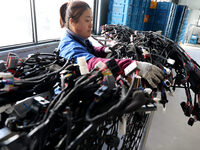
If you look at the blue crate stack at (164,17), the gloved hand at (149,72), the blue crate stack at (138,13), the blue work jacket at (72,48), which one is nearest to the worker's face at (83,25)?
the blue work jacket at (72,48)

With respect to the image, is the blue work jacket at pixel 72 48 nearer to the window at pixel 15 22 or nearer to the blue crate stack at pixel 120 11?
the window at pixel 15 22

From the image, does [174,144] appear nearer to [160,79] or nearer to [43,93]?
[160,79]

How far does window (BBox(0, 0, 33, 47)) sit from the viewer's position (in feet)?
5.18

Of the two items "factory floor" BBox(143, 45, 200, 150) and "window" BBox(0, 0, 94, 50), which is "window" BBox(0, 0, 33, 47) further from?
"factory floor" BBox(143, 45, 200, 150)

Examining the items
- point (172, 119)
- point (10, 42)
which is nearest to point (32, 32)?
point (10, 42)

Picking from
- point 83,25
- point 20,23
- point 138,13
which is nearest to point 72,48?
point 83,25

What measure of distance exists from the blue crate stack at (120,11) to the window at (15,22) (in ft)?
6.03

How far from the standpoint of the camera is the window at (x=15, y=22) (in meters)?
1.58

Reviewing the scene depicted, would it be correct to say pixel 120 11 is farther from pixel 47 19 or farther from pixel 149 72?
pixel 149 72

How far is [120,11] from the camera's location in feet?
9.71

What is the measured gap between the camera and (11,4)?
1593mm

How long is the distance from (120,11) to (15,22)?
1.96 metres

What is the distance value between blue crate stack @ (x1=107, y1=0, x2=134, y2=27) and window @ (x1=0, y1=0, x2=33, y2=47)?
1.84 m

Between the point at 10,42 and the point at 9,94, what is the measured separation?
141 centimetres
